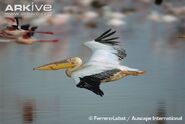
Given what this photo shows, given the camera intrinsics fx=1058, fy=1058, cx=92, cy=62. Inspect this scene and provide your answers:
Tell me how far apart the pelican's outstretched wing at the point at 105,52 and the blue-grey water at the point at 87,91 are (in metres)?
0.03

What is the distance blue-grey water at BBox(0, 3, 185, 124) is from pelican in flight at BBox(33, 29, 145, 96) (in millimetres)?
25

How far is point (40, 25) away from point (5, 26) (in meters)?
0.18

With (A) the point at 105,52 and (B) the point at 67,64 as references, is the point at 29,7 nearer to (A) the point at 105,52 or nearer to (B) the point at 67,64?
(B) the point at 67,64

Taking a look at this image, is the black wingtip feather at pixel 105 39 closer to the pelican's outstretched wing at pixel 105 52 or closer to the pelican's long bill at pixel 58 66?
the pelican's outstretched wing at pixel 105 52

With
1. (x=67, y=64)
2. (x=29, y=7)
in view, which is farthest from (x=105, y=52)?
(x=29, y=7)

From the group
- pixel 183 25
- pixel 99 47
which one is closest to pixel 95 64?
pixel 99 47

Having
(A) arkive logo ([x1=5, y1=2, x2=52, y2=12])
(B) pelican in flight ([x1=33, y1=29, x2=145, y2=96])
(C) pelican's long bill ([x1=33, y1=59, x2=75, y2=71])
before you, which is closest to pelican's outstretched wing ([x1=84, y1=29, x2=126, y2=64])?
(B) pelican in flight ([x1=33, y1=29, x2=145, y2=96])

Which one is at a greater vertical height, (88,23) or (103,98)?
(88,23)

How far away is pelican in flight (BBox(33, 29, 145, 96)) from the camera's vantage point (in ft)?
17.4

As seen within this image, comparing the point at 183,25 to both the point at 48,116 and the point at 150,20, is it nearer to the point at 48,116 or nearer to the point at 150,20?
the point at 150,20

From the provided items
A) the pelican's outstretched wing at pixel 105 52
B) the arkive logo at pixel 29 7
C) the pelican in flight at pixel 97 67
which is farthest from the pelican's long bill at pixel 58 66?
the arkive logo at pixel 29 7

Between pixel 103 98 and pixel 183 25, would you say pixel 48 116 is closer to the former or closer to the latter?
pixel 103 98

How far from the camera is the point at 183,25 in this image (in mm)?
5324

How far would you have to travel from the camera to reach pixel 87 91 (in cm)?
529
